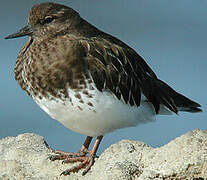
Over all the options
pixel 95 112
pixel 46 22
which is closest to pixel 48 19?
pixel 46 22

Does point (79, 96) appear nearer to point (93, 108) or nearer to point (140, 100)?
point (93, 108)

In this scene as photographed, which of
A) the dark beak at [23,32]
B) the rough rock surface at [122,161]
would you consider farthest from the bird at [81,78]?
the rough rock surface at [122,161]

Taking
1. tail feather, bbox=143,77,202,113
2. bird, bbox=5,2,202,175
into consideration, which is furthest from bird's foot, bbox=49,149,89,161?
tail feather, bbox=143,77,202,113

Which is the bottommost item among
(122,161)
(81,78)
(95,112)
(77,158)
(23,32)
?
(77,158)

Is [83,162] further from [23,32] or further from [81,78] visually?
[23,32]

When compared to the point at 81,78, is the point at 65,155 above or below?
below

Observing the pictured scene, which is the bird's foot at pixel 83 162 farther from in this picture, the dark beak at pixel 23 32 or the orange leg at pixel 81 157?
the dark beak at pixel 23 32
